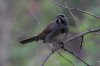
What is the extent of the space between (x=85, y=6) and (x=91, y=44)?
302 cm

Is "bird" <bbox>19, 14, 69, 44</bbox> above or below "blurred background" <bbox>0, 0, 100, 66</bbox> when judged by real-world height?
above

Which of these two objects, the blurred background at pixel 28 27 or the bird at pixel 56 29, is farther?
the blurred background at pixel 28 27

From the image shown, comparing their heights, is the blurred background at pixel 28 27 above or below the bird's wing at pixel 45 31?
below

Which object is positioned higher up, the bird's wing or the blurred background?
the bird's wing

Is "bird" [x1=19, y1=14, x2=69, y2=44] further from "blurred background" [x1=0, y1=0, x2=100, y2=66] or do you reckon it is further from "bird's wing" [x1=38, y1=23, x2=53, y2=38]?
"blurred background" [x1=0, y1=0, x2=100, y2=66]

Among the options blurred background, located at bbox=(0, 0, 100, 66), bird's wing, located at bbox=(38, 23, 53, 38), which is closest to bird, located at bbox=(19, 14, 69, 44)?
bird's wing, located at bbox=(38, 23, 53, 38)

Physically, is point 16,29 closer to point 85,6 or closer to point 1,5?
point 1,5

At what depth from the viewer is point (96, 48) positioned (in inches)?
240

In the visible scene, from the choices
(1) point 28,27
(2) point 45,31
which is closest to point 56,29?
(2) point 45,31

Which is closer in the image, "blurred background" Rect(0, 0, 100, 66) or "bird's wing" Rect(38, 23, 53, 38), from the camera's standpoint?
"bird's wing" Rect(38, 23, 53, 38)

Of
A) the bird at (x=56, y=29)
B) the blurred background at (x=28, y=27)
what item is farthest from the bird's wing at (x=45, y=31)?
the blurred background at (x=28, y=27)

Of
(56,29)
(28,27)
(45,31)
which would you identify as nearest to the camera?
(56,29)

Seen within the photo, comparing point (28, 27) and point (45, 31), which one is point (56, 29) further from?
point (28, 27)

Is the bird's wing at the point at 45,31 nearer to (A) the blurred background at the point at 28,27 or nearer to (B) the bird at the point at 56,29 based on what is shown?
(B) the bird at the point at 56,29
